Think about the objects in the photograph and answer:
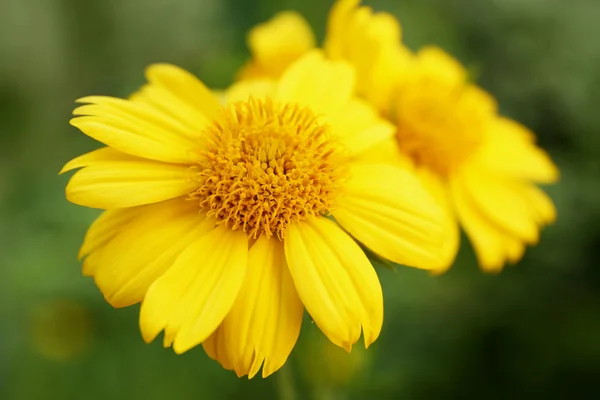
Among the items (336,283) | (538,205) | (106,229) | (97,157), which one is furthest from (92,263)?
(538,205)

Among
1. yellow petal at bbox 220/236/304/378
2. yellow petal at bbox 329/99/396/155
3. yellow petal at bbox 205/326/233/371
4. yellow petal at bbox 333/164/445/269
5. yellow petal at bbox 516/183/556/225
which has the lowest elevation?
yellow petal at bbox 516/183/556/225

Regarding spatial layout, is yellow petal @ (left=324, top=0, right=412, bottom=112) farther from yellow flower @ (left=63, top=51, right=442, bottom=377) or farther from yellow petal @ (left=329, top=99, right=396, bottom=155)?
yellow flower @ (left=63, top=51, right=442, bottom=377)

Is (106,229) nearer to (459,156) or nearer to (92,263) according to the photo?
(92,263)

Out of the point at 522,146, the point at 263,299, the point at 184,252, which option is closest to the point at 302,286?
the point at 263,299

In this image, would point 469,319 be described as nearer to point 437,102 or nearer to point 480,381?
point 480,381

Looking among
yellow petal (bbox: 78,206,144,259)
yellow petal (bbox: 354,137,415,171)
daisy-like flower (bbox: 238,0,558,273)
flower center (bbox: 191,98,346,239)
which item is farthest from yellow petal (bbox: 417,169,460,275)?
yellow petal (bbox: 78,206,144,259)

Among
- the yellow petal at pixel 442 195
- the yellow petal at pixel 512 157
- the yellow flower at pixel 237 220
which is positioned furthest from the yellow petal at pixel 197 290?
the yellow petal at pixel 512 157
